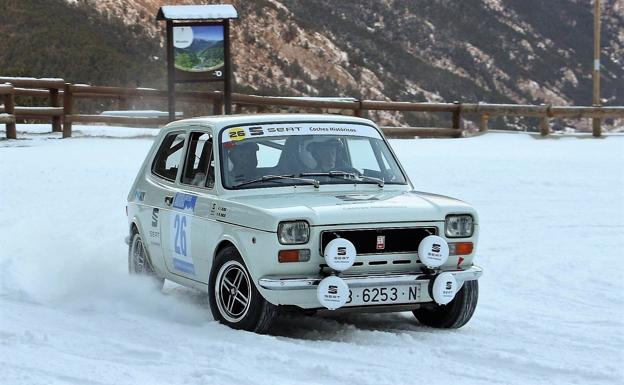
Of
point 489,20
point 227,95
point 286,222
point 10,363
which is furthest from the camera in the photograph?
point 489,20

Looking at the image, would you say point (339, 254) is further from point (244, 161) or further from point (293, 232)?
point (244, 161)

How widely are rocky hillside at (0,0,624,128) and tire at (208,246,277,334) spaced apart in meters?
51.9

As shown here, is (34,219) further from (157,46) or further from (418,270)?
(157,46)

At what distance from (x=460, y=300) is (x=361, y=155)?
1430 millimetres

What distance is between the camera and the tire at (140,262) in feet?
30.6

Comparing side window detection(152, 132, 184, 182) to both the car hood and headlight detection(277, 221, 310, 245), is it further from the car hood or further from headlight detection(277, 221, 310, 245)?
headlight detection(277, 221, 310, 245)

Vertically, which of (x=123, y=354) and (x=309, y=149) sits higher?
(x=309, y=149)

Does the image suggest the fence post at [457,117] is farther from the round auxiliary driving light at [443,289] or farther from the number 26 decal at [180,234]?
the round auxiliary driving light at [443,289]

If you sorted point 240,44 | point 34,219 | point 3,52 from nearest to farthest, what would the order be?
point 34,219
point 3,52
point 240,44

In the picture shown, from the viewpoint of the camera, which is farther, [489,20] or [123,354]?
[489,20]

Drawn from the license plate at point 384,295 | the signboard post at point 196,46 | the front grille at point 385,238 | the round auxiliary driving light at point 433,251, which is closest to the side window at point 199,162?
the front grille at point 385,238

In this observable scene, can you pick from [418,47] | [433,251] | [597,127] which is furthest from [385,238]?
[418,47]

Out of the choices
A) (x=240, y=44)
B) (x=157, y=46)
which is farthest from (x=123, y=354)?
(x=240, y=44)

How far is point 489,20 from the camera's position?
3994 inches
